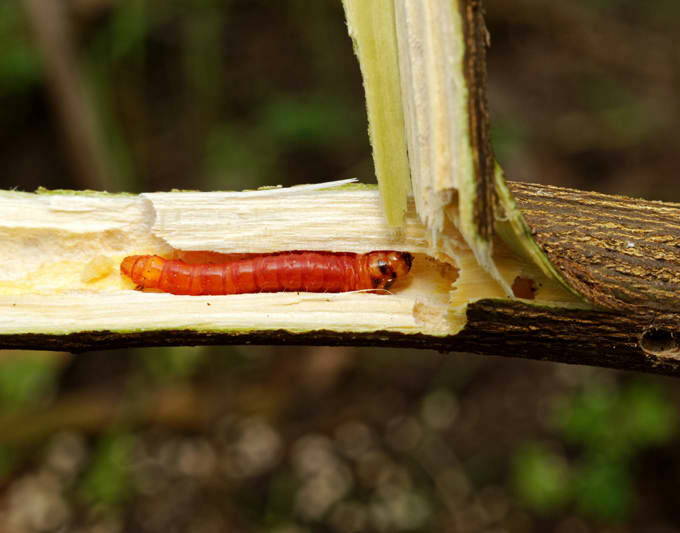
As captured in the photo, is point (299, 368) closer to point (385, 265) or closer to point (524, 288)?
point (385, 265)

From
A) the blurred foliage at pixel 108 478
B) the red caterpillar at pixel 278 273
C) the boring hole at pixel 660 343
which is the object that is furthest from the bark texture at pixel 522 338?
the blurred foliage at pixel 108 478

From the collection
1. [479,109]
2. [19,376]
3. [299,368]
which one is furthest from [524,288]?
[19,376]

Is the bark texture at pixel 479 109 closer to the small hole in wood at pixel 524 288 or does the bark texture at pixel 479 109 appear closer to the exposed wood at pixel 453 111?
the exposed wood at pixel 453 111

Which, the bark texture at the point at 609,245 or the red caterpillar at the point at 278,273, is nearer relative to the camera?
the bark texture at the point at 609,245

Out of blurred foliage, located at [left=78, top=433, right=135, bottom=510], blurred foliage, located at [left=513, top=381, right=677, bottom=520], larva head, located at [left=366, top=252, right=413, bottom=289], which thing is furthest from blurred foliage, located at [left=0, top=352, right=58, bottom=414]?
larva head, located at [left=366, top=252, right=413, bottom=289]

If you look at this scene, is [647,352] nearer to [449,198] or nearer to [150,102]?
[449,198]

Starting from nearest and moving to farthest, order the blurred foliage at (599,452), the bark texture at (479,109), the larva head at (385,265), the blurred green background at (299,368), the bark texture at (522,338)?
1. the bark texture at (479,109)
2. the bark texture at (522,338)
3. the larva head at (385,265)
4. the blurred foliage at (599,452)
5. the blurred green background at (299,368)

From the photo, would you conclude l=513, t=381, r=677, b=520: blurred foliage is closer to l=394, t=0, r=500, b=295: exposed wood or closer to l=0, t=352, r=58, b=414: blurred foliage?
l=394, t=0, r=500, b=295: exposed wood
